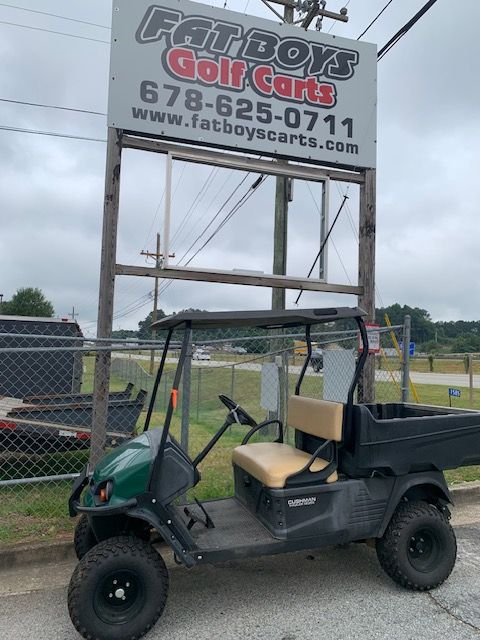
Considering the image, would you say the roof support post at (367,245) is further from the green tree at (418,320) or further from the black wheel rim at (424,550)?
the green tree at (418,320)

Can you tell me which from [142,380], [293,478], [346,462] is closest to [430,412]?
[346,462]

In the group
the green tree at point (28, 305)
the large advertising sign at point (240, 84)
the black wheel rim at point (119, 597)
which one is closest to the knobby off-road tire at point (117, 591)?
the black wheel rim at point (119, 597)

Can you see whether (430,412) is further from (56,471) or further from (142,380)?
(142,380)

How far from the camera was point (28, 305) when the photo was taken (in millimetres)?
61344

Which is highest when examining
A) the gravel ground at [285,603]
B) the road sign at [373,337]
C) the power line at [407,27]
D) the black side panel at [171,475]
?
the power line at [407,27]

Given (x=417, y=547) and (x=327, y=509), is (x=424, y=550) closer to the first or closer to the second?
(x=417, y=547)

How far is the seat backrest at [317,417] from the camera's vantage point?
11.2 feet

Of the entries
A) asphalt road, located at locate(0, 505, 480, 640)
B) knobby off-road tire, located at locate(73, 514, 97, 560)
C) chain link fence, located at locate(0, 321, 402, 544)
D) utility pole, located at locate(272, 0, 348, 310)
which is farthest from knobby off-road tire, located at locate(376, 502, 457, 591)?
utility pole, located at locate(272, 0, 348, 310)

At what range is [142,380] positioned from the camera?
1464cm

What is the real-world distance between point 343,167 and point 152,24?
2.42m

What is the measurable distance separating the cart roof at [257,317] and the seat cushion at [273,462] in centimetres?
94

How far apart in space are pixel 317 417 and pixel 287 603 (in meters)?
1.21

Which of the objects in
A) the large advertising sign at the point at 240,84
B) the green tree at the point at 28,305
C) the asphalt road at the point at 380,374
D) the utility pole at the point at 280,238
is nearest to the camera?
the large advertising sign at the point at 240,84

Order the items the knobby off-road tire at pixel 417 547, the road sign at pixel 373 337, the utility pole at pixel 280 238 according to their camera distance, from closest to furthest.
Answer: the knobby off-road tire at pixel 417 547 → the road sign at pixel 373 337 → the utility pole at pixel 280 238
